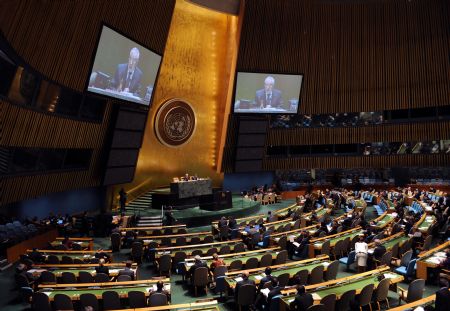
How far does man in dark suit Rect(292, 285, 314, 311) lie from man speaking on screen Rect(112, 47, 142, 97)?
12.7 meters

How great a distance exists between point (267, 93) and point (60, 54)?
1366cm

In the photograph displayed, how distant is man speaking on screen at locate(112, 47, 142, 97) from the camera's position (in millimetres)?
16812

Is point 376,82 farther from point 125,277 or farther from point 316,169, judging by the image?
point 125,277

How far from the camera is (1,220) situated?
48.6 ft

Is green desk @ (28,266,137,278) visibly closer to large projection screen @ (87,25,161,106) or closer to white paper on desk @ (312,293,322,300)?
white paper on desk @ (312,293,322,300)

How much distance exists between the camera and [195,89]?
2500cm

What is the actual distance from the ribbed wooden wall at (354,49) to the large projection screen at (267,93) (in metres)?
0.60

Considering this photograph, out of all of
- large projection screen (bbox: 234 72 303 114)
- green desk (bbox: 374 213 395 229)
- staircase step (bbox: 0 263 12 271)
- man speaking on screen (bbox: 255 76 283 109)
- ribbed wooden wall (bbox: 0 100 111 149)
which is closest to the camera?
staircase step (bbox: 0 263 12 271)

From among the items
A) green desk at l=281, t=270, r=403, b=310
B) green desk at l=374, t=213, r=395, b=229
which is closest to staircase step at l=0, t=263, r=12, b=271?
green desk at l=281, t=270, r=403, b=310

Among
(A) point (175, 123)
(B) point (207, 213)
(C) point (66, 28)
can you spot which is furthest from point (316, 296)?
(A) point (175, 123)

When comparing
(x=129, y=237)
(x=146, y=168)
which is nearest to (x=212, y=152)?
(x=146, y=168)

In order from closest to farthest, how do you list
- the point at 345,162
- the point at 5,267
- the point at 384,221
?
the point at 5,267 → the point at 384,221 → the point at 345,162

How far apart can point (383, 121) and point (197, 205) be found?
1473 cm

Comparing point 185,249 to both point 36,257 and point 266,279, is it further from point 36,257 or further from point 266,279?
point 266,279
